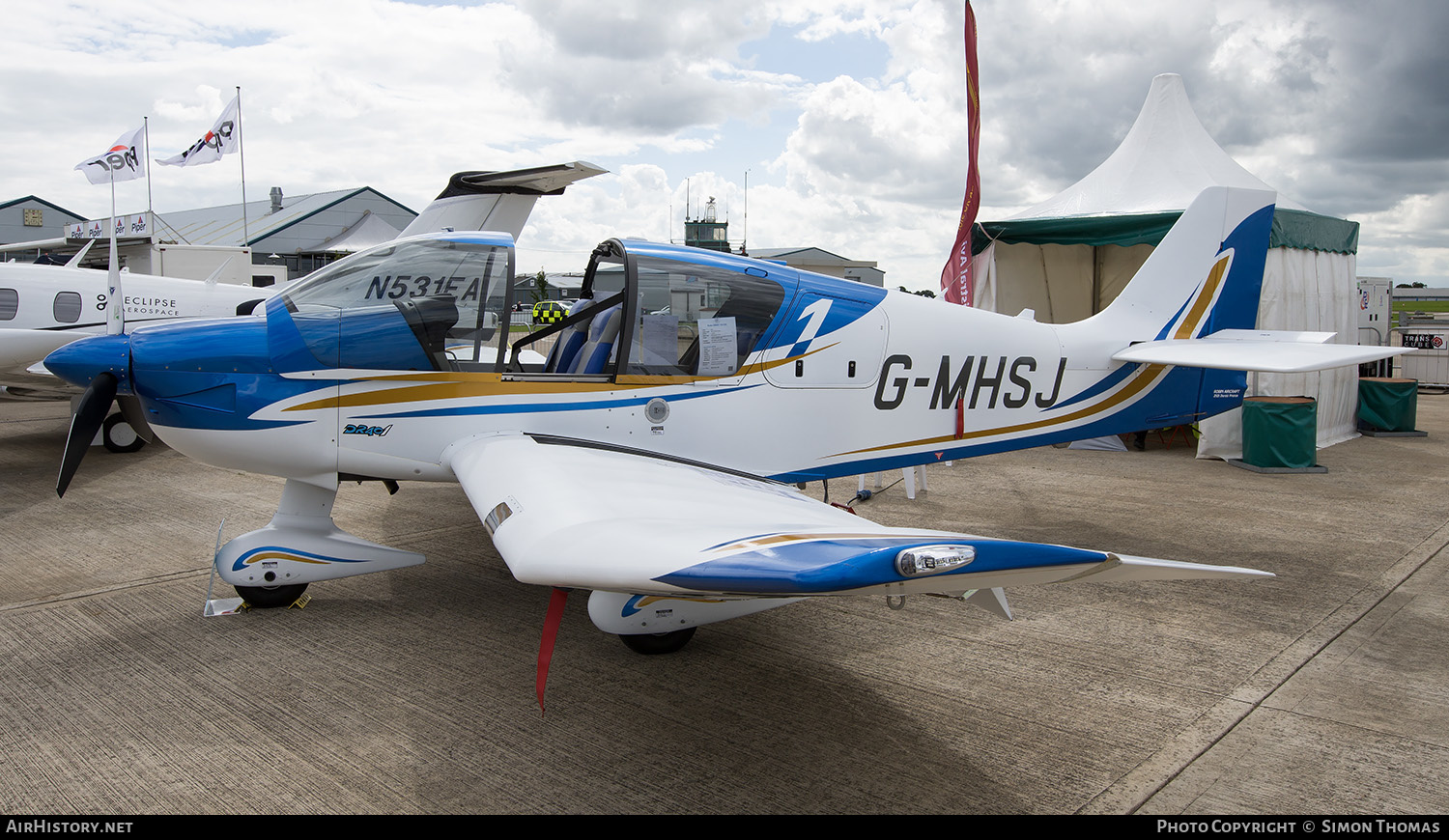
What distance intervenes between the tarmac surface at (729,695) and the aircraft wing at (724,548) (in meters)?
0.86

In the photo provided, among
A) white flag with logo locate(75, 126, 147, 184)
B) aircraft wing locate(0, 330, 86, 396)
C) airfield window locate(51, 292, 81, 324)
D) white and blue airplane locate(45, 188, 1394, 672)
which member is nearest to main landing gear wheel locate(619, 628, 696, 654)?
white and blue airplane locate(45, 188, 1394, 672)

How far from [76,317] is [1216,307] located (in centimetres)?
1184

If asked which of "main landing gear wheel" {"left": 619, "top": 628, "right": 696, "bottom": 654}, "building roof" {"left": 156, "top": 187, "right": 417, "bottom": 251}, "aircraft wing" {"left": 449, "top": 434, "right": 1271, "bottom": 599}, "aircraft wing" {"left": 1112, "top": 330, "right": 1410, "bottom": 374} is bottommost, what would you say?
"main landing gear wheel" {"left": 619, "top": 628, "right": 696, "bottom": 654}

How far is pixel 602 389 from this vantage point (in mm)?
4762

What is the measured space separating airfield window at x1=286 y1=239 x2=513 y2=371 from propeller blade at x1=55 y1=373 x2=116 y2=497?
942 mm

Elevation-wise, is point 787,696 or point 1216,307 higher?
point 1216,307

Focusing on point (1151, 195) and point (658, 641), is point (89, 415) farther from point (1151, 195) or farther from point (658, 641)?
point (1151, 195)

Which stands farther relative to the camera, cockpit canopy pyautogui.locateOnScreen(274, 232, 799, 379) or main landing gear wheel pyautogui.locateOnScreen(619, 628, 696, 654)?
cockpit canopy pyautogui.locateOnScreen(274, 232, 799, 379)

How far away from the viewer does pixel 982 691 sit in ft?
12.7

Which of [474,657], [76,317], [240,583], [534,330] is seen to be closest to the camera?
[474,657]

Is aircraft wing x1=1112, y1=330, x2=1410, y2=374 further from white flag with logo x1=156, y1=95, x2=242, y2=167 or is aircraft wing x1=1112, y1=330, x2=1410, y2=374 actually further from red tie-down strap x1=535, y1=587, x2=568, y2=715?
white flag with logo x1=156, y1=95, x2=242, y2=167

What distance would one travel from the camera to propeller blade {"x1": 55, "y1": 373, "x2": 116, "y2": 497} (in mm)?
4316
